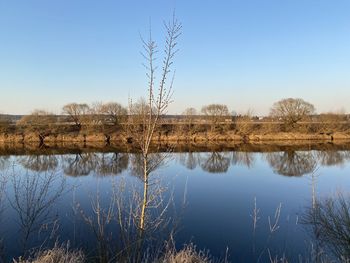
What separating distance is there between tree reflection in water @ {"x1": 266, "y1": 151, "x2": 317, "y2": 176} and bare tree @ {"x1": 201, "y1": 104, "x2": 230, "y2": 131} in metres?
19.0

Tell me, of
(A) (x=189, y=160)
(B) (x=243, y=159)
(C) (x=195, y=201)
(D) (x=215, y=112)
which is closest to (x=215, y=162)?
(A) (x=189, y=160)

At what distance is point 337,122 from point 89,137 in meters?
31.4

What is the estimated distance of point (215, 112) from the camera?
49.9 m

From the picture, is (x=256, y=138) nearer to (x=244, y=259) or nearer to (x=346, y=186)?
(x=346, y=186)

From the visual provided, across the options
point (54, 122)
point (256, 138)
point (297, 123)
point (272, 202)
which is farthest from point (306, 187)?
point (54, 122)

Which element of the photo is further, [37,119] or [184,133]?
[37,119]

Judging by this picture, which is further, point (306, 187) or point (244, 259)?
point (306, 187)

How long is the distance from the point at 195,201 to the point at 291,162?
12.8m

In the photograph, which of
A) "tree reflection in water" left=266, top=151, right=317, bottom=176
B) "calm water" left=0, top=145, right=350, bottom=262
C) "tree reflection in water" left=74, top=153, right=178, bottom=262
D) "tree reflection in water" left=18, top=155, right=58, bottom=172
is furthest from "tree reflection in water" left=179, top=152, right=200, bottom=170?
"tree reflection in water" left=74, top=153, right=178, bottom=262

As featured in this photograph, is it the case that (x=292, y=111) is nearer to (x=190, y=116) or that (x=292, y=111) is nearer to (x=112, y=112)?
(x=190, y=116)

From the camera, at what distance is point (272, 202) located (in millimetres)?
13164

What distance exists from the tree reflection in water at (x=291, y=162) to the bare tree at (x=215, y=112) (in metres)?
19.0

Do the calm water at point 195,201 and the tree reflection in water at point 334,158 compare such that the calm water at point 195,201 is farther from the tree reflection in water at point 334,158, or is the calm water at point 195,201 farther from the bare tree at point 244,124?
the bare tree at point 244,124

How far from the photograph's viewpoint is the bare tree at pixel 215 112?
47744mm
